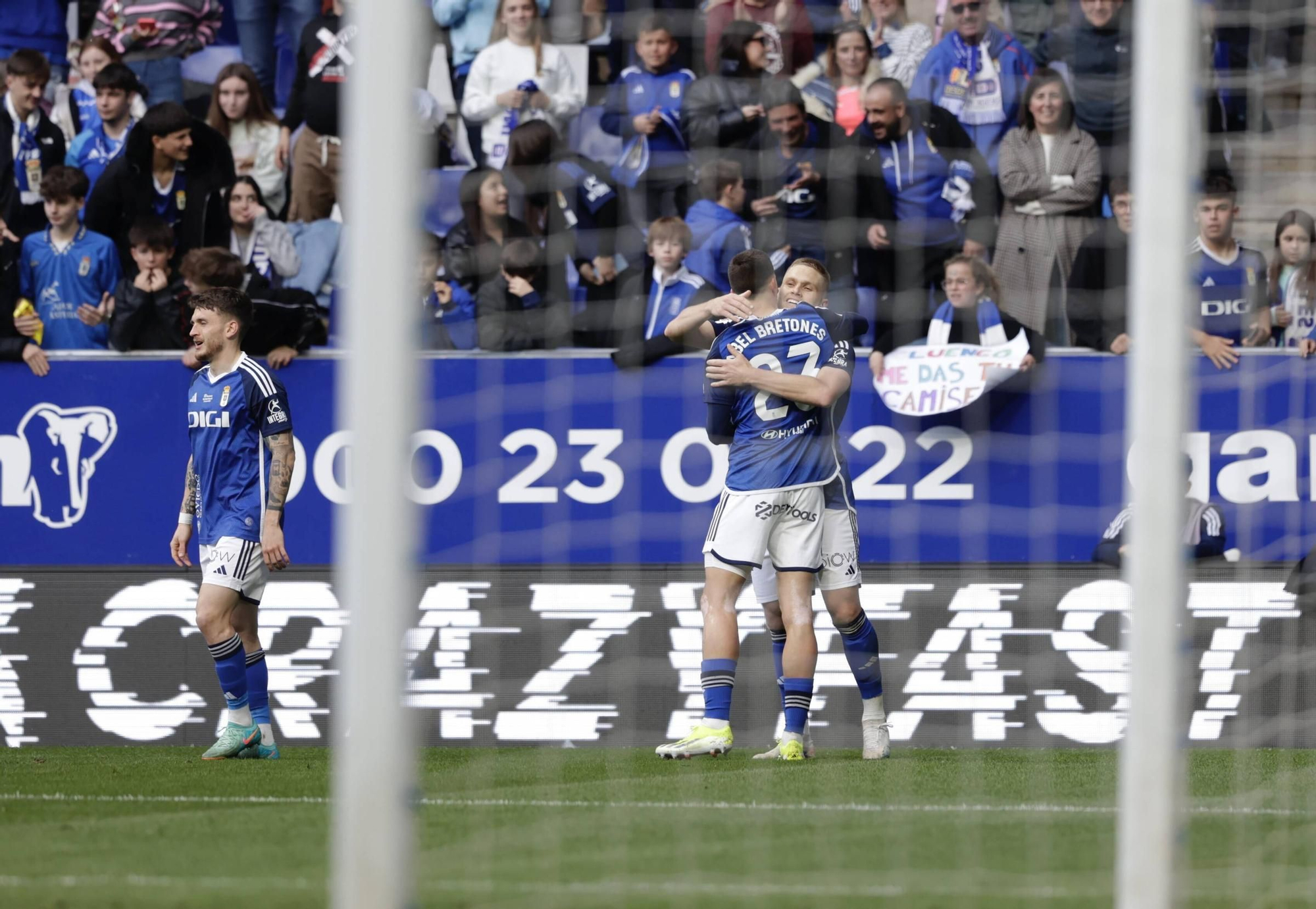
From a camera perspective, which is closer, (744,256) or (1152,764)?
(1152,764)

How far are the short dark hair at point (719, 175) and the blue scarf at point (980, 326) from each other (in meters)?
1.16

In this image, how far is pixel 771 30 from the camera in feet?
29.0

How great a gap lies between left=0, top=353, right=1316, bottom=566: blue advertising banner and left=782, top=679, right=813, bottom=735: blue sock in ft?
6.22

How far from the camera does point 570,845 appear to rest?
4.60 m

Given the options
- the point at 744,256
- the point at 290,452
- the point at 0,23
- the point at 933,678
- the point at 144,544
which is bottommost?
the point at 933,678

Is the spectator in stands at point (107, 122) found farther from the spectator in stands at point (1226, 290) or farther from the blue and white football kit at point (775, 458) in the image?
the spectator in stands at point (1226, 290)

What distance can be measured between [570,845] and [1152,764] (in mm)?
1747

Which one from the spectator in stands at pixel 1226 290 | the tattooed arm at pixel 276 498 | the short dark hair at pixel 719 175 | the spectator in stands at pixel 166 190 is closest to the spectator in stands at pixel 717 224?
the short dark hair at pixel 719 175

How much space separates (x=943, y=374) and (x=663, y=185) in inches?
64.4

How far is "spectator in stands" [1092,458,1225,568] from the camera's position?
812 centimetres

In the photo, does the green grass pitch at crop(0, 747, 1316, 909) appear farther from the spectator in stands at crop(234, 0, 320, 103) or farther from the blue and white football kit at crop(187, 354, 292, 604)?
the spectator in stands at crop(234, 0, 320, 103)

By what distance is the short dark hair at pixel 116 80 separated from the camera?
9617 millimetres

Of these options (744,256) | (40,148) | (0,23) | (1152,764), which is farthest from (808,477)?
(0,23)

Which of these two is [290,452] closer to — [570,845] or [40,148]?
[570,845]
